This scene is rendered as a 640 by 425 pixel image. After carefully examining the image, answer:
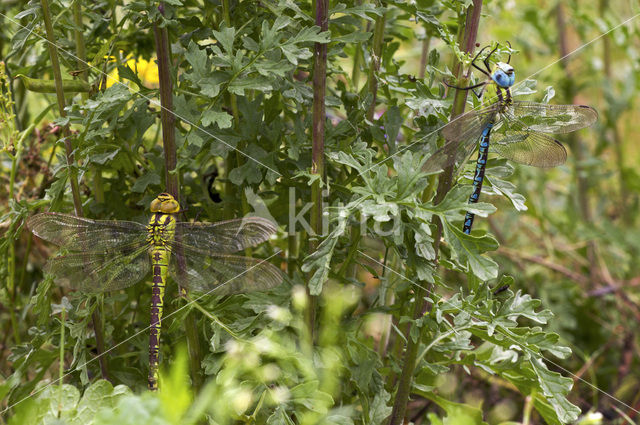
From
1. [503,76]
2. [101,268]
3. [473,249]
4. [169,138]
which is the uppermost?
[503,76]

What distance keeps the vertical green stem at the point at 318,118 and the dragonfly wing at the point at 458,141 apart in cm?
18

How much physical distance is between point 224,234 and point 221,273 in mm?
69

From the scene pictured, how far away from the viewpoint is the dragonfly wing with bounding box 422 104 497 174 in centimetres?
96

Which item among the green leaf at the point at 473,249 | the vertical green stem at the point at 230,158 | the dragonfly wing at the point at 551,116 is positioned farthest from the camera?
the dragonfly wing at the point at 551,116

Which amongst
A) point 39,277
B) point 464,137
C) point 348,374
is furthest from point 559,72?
point 39,277

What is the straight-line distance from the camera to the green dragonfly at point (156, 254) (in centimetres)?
103

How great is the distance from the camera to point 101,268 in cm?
109

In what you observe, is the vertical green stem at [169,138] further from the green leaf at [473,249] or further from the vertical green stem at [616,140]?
the vertical green stem at [616,140]

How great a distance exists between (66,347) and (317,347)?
1.49 ft

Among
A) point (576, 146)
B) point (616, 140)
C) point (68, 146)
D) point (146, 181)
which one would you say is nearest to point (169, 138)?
point (146, 181)

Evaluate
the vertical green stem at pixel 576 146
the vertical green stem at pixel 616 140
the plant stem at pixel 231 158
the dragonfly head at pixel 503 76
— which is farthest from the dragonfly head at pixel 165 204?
the vertical green stem at pixel 616 140

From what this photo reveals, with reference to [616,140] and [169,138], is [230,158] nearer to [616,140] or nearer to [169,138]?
[169,138]

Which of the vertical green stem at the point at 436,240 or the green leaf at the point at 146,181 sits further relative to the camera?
the green leaf at the point at 146,181

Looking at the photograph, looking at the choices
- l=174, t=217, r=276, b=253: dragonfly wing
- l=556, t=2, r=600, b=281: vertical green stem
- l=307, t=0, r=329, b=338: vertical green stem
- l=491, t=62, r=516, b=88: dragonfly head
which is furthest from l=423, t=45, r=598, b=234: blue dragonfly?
l=556, t=2, r=600, b=281: vertical green stem
